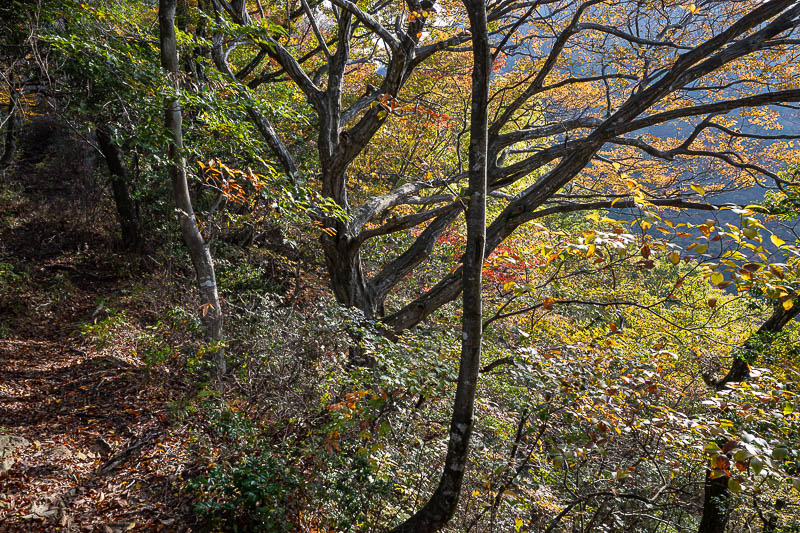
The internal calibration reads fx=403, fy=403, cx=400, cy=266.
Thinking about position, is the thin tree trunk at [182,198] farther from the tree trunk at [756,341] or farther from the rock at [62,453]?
the tree trunk at [756,341]

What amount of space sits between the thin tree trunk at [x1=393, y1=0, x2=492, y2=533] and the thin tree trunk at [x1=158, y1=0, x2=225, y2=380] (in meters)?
3.26

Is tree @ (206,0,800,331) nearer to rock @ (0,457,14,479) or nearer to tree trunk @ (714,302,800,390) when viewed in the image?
tree trunk @ (714,302,800,390)

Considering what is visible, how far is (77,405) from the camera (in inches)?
199

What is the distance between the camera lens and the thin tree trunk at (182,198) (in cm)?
464

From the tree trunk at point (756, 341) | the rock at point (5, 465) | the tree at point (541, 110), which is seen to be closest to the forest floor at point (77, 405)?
the rock at point (5, 465)

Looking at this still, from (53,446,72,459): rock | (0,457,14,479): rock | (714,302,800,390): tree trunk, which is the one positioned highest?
(714,302,800,390): tree trunk

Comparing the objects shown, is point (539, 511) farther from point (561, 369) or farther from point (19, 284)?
point (19, 284)

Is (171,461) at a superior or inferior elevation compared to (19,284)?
inferior

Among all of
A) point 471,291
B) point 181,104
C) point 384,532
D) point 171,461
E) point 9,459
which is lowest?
point 9,459

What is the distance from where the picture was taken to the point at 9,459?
3674 mm

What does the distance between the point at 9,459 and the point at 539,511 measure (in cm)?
541

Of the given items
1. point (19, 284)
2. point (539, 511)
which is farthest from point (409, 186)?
point (19, 284)

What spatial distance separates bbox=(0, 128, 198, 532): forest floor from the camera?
3486 mm

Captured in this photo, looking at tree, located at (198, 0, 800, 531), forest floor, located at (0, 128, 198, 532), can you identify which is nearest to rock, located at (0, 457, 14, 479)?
forest floor, located at (0, 128, 198, 532)
